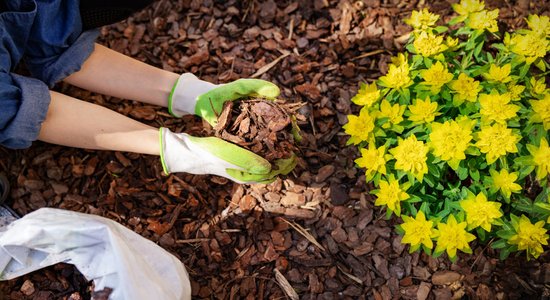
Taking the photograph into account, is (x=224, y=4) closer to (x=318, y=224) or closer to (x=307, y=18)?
(x=307, y=18)

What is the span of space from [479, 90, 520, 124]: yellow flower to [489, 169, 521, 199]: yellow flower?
0.15 m

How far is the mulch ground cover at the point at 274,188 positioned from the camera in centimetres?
179

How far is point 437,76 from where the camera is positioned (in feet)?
5.18

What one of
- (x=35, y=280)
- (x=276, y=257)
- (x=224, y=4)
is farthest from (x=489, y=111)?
(x=35, y=280)

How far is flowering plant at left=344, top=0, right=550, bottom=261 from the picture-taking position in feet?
4.89

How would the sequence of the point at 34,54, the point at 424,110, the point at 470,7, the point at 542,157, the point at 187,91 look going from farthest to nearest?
the point at 187,91 < the point at 34,54 < the point at 470,7 < the point at 424,110 < the point at 542,157

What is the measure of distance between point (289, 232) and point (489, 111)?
0.82 m

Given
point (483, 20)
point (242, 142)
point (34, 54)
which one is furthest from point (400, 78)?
point (34, 54)

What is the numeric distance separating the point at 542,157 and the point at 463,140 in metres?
0.22

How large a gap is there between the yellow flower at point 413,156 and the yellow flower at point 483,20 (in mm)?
459

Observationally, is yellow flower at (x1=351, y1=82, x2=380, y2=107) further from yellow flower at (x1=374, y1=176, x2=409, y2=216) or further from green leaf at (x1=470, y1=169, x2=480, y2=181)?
green leaf at (x1=470, y1=169, x2=480, y2=181)

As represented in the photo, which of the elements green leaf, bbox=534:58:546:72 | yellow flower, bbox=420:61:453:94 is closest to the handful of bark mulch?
yellow flower, bbox=420:61:453:94

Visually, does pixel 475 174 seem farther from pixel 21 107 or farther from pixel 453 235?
pixel 21 107

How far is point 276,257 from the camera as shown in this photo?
1854mm
